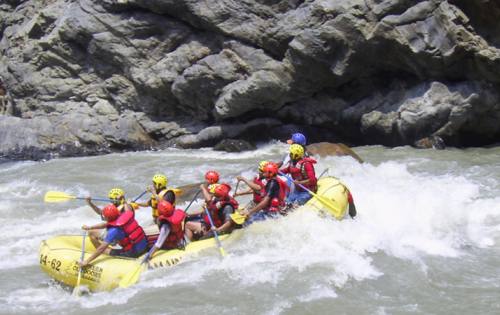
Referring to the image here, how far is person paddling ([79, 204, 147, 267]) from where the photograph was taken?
742cm

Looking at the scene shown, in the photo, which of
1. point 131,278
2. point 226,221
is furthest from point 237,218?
point 131,278

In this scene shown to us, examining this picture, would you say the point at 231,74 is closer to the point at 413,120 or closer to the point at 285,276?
the point at 413,120

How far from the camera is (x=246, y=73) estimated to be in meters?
17.5

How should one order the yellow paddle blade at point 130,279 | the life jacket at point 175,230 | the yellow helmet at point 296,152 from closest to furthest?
the yellow paddle blade at point 130,279
the life jacket at point 175,230
the yellow helmet at point 296,152

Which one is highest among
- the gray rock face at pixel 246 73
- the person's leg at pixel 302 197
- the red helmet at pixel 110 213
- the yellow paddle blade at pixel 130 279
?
the gray rock face at pixel 246 73

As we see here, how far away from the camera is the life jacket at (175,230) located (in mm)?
7766

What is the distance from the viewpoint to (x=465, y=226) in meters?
9.19

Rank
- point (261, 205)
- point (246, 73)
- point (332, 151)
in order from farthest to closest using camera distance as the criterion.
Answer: point (246, 73), point (332, 151), point (261, 205)

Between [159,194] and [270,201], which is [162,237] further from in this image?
[270,201]

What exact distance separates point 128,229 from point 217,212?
4.46ft

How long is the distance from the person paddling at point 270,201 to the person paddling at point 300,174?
50 centimetres

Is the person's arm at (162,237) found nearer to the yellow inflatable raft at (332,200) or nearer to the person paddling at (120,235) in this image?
the person paddling at (120,235)

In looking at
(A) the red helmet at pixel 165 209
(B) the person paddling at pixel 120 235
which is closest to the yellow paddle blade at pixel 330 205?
(A) the red helmet at pixel 165 209

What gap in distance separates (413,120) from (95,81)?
1045 centimetres
